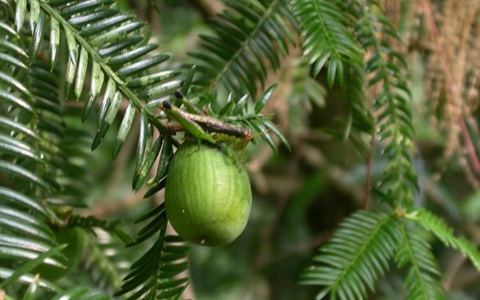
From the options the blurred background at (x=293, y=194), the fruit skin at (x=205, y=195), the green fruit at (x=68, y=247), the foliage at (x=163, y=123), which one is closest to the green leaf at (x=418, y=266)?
the foliage at (x=163, y=123)

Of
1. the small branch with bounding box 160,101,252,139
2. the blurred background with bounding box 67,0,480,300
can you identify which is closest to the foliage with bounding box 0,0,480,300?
the small branch with bounding box 160,101,252,139

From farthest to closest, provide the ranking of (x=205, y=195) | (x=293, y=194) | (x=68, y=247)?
(x=293, y=194) → (x=68, y=247) → (x=205, y=195)

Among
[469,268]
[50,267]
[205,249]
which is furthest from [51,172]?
[469,268]

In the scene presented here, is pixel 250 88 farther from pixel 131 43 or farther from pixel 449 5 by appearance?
pixel 449 5

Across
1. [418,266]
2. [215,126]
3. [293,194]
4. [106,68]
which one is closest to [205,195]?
[215,126]

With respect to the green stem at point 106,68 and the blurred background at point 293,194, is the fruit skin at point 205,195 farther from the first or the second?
the blurred background at point 293,194

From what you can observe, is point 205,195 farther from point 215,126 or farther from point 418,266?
point 418,266

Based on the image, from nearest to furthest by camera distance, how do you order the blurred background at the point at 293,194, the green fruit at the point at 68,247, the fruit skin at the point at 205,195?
the fruit skin at the point at 205,195 < the green fruit at the point at 68,247 < the blurred background at the point at 293,194

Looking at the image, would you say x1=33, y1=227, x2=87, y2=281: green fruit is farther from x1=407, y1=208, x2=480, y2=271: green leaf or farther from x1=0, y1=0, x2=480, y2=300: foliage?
x1=407, y1=208, x2=480, y2=271: green leaf
